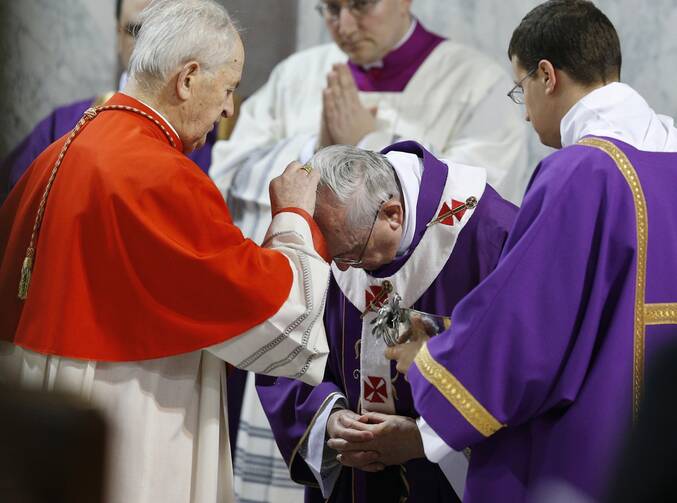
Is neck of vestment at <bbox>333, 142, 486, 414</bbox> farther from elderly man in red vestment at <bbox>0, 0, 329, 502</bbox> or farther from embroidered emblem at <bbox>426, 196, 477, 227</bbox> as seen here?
elderly man in red vestment at <bbox>0, 0, 329, 502</bbox>

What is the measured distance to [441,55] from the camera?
18.7 feet

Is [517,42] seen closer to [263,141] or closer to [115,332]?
[115,332]

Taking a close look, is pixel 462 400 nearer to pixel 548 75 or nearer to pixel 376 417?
pixel 376 417

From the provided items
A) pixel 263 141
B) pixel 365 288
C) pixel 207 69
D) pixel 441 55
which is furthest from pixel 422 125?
pixel 207 69

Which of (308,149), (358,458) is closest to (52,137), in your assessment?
(308,149)

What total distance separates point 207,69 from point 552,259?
1045mm

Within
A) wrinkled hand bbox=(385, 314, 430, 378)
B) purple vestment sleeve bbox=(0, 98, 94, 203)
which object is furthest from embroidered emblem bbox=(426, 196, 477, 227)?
purple vestment sleeve bbox=(0, 98, 94, 203)

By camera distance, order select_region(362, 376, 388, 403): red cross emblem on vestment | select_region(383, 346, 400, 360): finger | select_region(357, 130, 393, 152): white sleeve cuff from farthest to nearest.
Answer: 1. select_region(357, 130, 393, 152): white sleeve cuff
2. select_region(362, 376, 388, 403): red cross emblem on vestment
3. select_region(383, 346, 400, 360): finger

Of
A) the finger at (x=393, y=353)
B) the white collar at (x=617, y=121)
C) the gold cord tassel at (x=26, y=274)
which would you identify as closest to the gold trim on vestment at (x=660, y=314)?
the white collar at (x=617, y=121)

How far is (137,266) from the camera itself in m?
2.87

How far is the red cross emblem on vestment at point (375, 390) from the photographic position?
3375 mm

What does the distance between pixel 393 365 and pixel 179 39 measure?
1145 millimetres

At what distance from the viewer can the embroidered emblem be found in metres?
3.39

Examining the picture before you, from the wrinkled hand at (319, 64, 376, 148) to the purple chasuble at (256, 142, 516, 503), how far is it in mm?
1662
